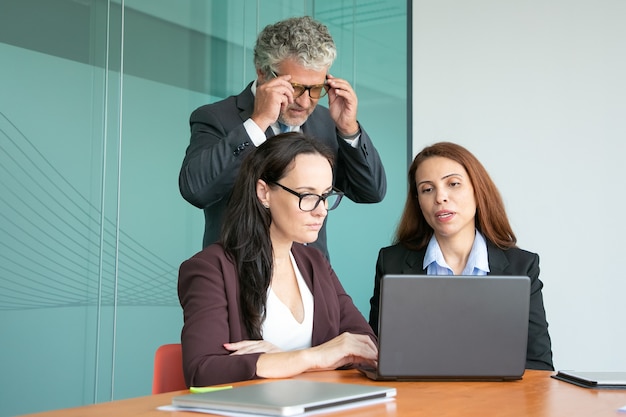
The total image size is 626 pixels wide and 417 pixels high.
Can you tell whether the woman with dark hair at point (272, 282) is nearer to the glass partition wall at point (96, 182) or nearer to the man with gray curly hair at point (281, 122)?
the man with gray curly hair at point (281, 122)

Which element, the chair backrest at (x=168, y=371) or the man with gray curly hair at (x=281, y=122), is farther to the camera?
the man with gray curly hair at (x=281, y=122)

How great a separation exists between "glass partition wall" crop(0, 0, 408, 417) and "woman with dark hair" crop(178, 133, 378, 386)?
1.20m

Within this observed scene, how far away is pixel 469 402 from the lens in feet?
5.88

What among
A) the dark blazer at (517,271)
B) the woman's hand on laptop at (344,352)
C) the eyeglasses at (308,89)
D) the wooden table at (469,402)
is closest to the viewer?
the wooden table at (469,402)

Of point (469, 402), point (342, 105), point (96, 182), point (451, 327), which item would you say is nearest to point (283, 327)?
point (451, 327)

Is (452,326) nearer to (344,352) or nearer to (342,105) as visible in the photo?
(344,352)

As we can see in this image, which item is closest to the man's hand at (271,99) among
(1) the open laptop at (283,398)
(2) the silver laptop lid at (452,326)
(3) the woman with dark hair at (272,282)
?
(3) the woman with dark hair at (272,282)

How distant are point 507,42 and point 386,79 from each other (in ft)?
2.80

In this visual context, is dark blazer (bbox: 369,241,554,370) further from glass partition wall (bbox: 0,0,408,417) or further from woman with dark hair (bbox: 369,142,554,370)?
glass partition wall (bbox: 0,0,408,417)

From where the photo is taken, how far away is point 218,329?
89.5 inches

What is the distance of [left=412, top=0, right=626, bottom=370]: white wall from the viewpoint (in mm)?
5500

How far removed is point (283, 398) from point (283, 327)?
3.10ft

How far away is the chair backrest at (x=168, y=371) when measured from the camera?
2365 mm

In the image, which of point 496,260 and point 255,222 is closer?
point 255,222
